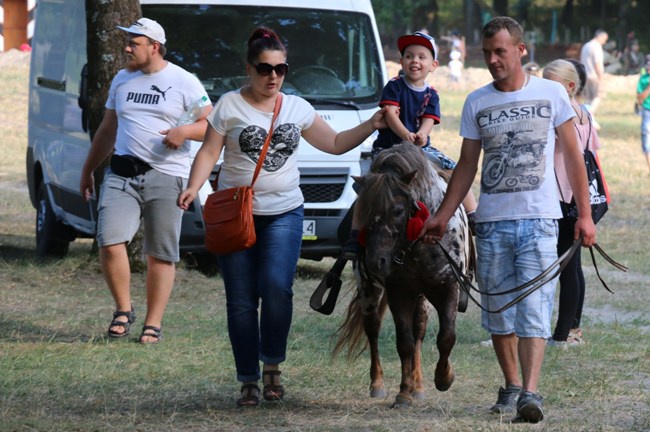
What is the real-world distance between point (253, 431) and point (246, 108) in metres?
1.60

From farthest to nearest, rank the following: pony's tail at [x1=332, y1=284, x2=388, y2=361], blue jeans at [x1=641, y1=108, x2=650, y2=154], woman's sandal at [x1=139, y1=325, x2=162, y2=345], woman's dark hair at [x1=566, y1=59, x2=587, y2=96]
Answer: blue jeans at [x1=641, y1=108, x2=650, y2=154], woman's dark hair at [x1=566, y1=59, x2=587, y2=96], woman's sandal at [x1=139, y1=325, x2=162, y2=345], pony's tail at [x1=332, y1=284, x2=388, y2=361]

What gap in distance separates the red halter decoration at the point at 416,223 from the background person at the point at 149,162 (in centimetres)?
226

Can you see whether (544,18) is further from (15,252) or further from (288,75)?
(288,75)

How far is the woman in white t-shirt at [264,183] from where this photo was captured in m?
6.21

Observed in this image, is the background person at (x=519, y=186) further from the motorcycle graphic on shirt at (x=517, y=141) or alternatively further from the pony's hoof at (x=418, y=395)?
the pony's hoof at (x=418, y=395)

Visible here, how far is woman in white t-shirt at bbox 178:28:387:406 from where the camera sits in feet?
20.4

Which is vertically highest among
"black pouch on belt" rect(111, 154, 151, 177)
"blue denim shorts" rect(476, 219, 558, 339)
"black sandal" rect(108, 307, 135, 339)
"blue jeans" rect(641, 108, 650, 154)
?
"blue denim shorts" rect(476, 219, 558, 339)

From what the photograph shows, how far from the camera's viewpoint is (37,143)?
41.5ft

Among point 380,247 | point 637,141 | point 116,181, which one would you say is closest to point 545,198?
point 380,247

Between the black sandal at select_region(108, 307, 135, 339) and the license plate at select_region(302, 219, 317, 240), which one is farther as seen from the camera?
the license plate at select_region(302, 219, 317, 240)

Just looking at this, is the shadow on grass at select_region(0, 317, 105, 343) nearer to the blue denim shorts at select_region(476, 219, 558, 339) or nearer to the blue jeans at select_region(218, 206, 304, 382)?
the blue jeans at select_region(218, 206, 304, 382)

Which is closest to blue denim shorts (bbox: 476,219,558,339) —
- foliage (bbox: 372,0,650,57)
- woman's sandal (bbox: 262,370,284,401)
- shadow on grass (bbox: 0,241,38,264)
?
woman's sandal (bbox: 262,370,284,401)

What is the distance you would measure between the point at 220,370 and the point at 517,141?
252 centimetres

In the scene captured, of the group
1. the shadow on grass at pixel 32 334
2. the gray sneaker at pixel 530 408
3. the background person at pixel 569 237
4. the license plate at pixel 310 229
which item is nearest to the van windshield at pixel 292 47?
the license plate at pixel 310 229
